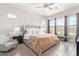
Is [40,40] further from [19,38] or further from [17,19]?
[17,19]

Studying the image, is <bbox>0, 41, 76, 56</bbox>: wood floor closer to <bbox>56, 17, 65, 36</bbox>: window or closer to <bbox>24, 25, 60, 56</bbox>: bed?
<bbox>24, 25, 60, 56</bbox>: bed

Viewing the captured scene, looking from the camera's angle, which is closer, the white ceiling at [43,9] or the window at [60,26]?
the white ceiling at [43,9]

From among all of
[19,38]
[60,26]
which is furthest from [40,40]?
[60,26]

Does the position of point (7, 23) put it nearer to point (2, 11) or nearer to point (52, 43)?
point (2, 11)

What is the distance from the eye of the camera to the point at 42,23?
8.27 ft

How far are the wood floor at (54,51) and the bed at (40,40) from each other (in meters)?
0.12

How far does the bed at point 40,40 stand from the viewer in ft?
8.07

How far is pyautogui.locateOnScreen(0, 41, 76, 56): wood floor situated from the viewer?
7.50ft

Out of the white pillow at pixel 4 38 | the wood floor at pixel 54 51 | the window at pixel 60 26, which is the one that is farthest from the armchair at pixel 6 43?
the window at pixel 60 26

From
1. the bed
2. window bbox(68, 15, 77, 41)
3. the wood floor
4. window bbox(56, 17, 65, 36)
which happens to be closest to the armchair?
the wood floor

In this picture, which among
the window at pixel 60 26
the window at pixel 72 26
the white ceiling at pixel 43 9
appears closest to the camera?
the white ceiling at pixel 43 9

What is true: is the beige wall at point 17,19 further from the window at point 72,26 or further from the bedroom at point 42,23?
the window at point 72,26

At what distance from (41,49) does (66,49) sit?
65 cm

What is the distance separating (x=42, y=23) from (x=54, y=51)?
2.60ft
